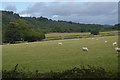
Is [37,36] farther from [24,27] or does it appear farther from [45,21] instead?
[45,21]

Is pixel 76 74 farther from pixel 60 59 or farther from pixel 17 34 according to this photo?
pixel 17 34

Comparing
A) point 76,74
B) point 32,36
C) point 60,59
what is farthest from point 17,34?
point 76,74

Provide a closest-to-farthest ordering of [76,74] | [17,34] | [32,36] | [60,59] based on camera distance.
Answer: [76,74], [60,59], [17,34], [32,36]

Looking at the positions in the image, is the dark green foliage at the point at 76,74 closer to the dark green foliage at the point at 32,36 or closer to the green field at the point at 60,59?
the green field at the point at 60,59

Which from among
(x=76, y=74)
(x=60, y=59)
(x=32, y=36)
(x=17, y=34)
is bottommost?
(x=60, y=59)

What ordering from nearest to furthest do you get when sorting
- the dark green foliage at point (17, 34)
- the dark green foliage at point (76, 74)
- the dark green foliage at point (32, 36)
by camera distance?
the dark green foliage at point (76, 74), the dark green foliage at point (17, 34), the dark green foliage at point (32, 36)

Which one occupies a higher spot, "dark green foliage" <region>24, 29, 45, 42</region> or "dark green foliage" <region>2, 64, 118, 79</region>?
"dark green foliage" <region>24, 29, 45, 42</region>

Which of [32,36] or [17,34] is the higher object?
[17,34]

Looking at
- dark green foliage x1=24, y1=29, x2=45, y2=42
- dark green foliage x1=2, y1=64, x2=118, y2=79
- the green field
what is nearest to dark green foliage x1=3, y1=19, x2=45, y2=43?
dark green foliage x1=24, y1=29, x2=45, y2=42

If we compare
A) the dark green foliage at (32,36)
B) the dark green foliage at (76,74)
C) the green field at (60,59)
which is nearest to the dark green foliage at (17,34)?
the dark green foliage at (32,36)

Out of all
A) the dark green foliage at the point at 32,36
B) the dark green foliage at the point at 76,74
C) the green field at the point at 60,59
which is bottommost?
the green field at the point at 60,59

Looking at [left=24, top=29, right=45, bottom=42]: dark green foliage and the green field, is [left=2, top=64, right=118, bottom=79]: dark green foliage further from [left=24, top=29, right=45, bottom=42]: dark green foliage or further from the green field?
[left=24, top=29, right=45, bottom=42]: dark green foliage

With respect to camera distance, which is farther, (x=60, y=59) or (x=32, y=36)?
(x=32, y=36)

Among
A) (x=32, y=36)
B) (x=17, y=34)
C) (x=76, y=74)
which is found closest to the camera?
(x=76, y=74)
